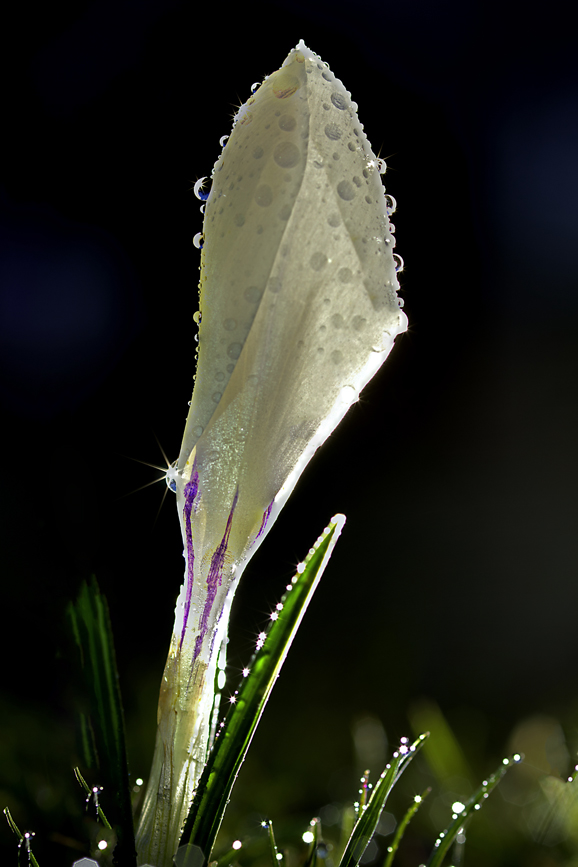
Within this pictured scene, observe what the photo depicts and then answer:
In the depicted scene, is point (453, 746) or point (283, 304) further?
point (453, 746)

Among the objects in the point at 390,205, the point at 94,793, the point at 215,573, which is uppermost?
the point at 390,205

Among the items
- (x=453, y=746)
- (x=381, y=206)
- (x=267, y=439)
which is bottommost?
(x=453, y=746)

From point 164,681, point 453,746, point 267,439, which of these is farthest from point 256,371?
point 453,746

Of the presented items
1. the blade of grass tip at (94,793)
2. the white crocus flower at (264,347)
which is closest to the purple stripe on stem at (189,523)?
the white crocus flower at (264,347)

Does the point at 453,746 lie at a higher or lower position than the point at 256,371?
lower

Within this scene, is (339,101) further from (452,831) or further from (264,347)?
(452,831)

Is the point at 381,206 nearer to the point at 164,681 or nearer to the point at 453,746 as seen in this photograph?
the point at 164,681

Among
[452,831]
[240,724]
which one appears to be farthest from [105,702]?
[452,831]
